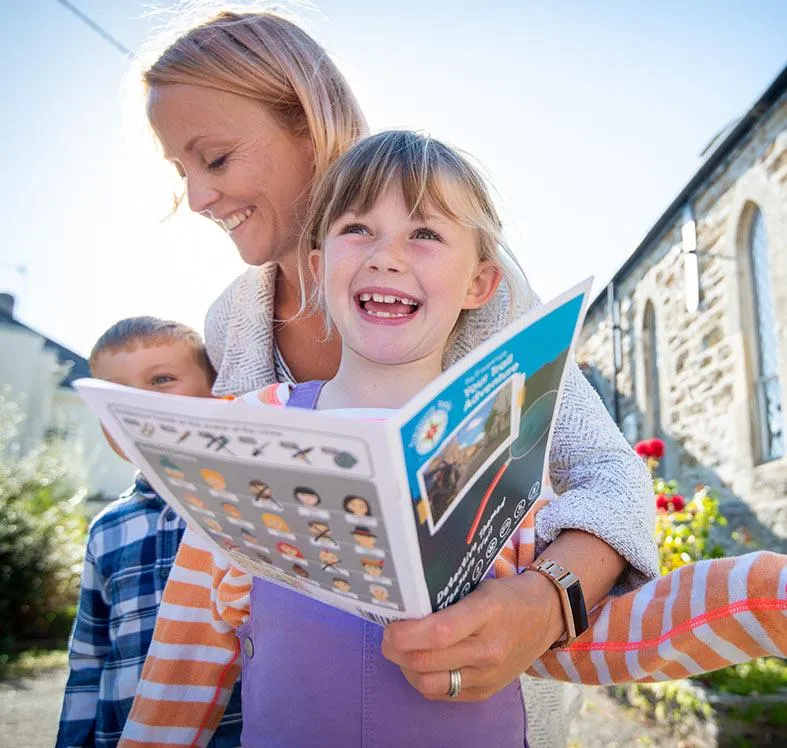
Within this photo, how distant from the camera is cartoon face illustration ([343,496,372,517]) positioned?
757mm

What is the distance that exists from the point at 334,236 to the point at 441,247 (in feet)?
0.74

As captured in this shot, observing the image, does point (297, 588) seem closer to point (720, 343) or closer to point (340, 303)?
point (340, 303)

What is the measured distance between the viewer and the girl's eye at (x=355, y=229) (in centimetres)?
140

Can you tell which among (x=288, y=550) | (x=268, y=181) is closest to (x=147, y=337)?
(x=268, y=181)

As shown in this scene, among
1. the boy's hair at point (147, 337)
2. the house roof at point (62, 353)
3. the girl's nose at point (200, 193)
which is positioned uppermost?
the house roof at point (62, 353)

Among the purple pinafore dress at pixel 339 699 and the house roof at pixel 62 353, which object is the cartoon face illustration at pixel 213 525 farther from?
the house roof at pixel 62 353

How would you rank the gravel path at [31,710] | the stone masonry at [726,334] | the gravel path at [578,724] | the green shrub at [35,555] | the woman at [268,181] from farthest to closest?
the green shrub at [35,555] → the stone masonry at [726,334] → the gravel path at [31,710] → the gravel path at [578,724] → the woman at [268,181]

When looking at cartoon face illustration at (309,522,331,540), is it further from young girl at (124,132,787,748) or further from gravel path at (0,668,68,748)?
gravel path at (0,668,68,748)

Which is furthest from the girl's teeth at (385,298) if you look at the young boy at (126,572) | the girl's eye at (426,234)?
the young boy at (126,572)

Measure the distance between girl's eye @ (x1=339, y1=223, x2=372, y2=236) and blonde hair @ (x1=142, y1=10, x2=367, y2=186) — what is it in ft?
1.32

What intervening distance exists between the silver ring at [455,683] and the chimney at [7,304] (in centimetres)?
2208

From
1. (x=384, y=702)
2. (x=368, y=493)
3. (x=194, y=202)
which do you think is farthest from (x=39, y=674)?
(x=368, y=493)

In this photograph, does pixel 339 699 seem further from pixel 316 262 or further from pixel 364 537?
pixel 316 262

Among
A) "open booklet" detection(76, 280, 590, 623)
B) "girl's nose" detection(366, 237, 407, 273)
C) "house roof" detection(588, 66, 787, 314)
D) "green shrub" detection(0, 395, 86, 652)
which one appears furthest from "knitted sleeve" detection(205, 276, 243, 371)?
"green shrub" detection(0, 395, 86, 652)
